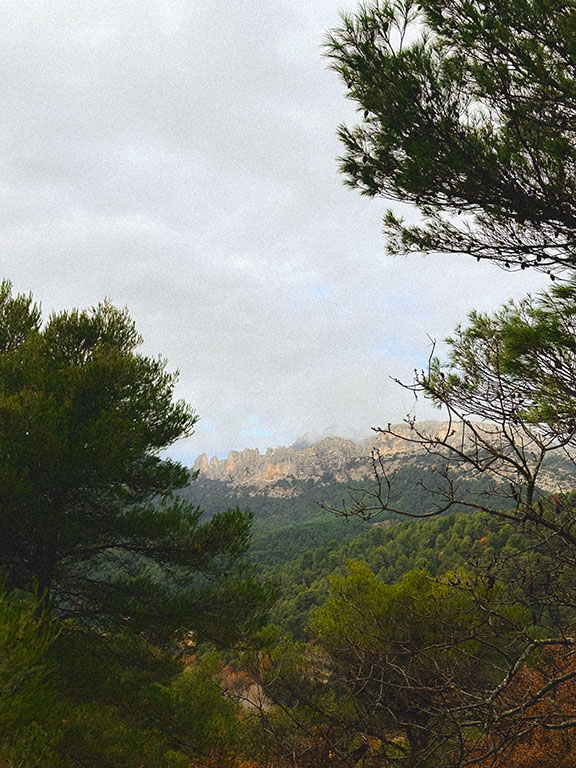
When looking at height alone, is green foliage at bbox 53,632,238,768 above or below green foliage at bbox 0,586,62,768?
below

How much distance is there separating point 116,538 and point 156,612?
1.15 meters

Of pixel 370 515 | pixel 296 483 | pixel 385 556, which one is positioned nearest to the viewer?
pixel 370 515

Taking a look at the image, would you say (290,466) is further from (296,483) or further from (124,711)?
(124,711)

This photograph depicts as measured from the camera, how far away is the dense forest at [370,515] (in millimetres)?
2158

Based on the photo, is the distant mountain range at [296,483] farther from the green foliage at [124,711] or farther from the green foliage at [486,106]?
the green foliage at [486,106]

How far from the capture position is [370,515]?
7.07ft

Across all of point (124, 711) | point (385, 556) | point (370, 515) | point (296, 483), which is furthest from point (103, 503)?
point (296, 483)

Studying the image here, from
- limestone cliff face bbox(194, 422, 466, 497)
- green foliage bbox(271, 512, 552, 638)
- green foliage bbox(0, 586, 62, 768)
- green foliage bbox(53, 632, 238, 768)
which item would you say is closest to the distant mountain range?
limestone cliff face bbox(194, 422, 466, 497)

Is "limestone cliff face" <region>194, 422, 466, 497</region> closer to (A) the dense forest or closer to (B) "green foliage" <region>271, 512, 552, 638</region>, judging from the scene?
(B) "green foliage" <region>271, 512, 552, 638</region>

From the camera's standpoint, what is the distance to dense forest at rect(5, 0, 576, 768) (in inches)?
85.0

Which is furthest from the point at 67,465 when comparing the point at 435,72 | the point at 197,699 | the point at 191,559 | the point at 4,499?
the point at 435,72

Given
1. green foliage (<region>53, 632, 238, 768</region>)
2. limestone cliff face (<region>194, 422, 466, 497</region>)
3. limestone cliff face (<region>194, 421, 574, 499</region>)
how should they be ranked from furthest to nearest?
limestone cliff face (<region>194, 422, 466, 497</region>) < limestone cliff face (<region>194, 421, 574, 499</region>) < green foliage (<region>53, 632, 238, 768</region>)

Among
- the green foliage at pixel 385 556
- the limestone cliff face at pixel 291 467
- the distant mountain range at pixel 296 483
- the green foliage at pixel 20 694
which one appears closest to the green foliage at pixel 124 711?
the green foliage at pixel 20 694

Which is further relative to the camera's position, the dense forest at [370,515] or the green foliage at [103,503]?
the green foliage at [103,503]
